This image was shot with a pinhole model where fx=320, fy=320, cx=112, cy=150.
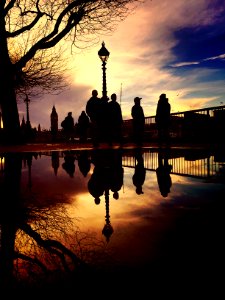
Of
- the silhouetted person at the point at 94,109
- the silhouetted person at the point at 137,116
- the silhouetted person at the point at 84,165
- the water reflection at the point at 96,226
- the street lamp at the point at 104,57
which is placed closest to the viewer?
the water reflection at the point at 96,226

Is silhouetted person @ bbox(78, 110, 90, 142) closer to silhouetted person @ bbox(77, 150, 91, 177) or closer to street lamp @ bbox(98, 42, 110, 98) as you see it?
street lamp @ bbox(98, 42, 110, 98)

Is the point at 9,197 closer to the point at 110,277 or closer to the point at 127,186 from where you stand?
the point at 127,186

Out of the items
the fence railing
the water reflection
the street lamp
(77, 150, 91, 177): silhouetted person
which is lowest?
the water reflection

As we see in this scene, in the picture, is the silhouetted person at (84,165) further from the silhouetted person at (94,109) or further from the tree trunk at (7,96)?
the tree trunk at (7,96)

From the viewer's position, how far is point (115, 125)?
46.9ft

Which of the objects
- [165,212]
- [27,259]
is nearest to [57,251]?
[27,259]

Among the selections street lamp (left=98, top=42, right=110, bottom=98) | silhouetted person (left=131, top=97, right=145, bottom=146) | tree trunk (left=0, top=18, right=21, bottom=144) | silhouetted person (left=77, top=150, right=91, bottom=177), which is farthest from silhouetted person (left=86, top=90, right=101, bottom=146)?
tree trunk (left=0, top=18, right=21, bottom=144)

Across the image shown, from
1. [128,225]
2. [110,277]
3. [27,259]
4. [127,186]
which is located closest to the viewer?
[110,277]

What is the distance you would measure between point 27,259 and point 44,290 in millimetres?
464

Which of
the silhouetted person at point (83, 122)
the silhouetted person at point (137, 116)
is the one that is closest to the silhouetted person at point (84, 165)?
the silhouetted person at point (137, 116)

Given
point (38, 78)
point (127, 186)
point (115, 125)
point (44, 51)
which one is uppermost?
point (44, 51)

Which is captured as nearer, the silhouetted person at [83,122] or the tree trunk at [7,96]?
the tree trunk at [7,96]

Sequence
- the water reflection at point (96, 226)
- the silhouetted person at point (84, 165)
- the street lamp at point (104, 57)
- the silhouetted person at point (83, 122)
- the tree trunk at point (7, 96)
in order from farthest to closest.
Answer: the silhouetted person at point (83, 122) → the tree trunk at point (7, 96) → the street lamp at point (104, 57) → the silhouetted person at point (84, 165) → the water reflection at point (96, 226)

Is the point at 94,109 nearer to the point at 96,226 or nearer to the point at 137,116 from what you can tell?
the point at 137,116
